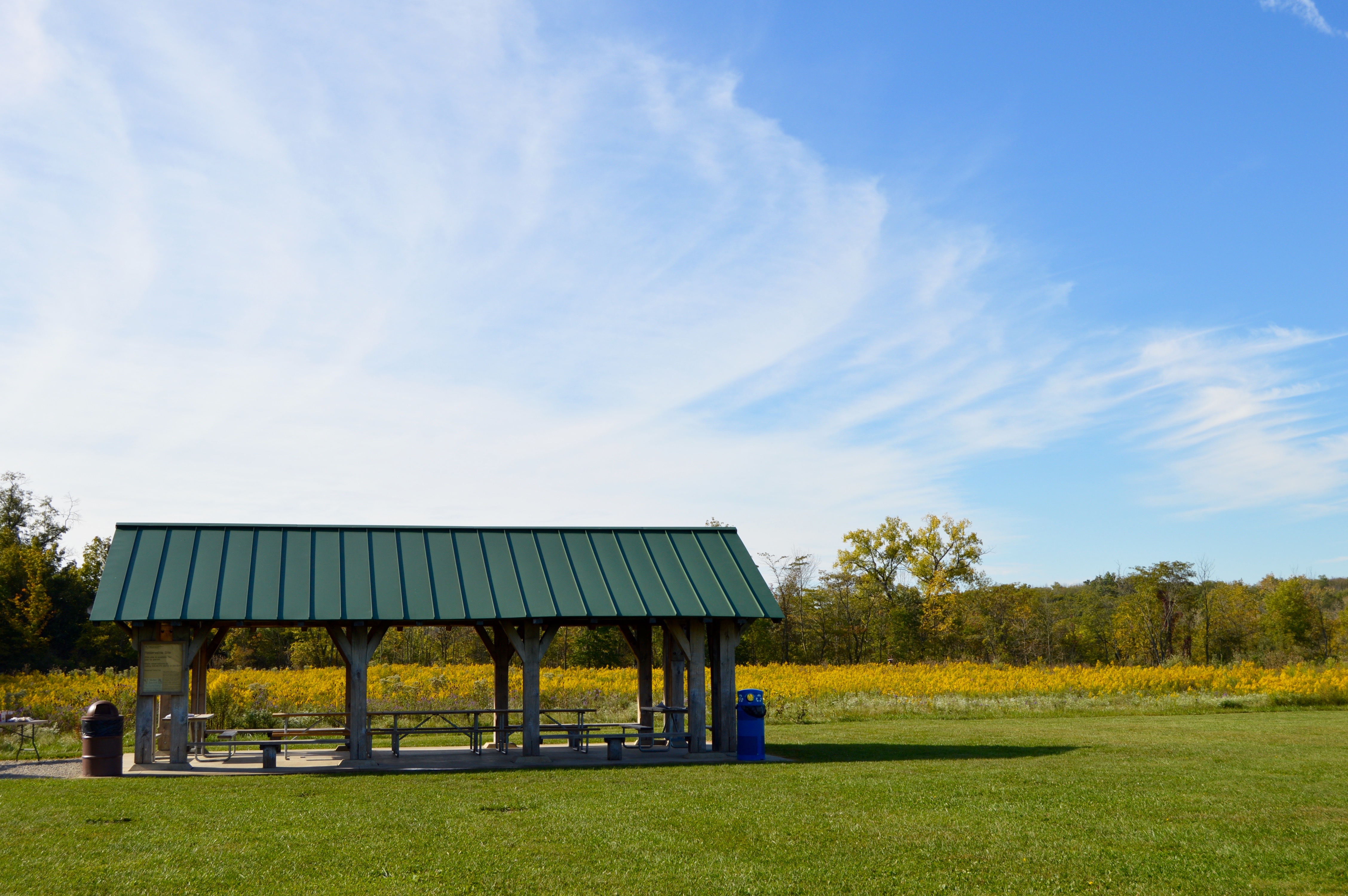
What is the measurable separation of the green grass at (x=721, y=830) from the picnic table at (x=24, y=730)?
415 centimetres

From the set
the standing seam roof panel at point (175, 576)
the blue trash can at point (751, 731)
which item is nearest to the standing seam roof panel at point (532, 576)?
the blue trash can at point (751, 731)

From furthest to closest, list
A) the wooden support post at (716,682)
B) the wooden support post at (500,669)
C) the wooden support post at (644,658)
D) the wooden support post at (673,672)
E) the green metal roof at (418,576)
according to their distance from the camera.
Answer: the wooden support post at (644,658), the wooden support post at (673,672), the wooden support post at (500,669), the wooden support post at (716,682), the green metal roof at (418,576)

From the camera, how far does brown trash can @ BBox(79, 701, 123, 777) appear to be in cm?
1411

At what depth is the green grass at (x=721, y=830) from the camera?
306 inches

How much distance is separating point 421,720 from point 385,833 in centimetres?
1197

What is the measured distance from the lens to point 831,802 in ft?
37.2

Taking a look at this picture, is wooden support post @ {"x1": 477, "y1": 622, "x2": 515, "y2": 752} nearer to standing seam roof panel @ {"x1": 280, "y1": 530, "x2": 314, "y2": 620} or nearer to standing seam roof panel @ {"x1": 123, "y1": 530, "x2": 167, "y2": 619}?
standing seam roof panel @ {"x1": 280, "y1": 530, "x2": 314, "y2": 620}

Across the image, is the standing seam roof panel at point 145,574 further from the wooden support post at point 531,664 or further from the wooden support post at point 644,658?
the wooden support post at point 644,658

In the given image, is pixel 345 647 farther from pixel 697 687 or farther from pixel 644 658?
pixel 644 658

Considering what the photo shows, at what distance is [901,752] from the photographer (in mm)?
16875

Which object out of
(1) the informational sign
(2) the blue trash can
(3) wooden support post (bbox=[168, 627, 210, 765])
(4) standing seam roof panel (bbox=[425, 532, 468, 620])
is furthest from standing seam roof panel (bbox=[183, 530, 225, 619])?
(2) the blue trash can

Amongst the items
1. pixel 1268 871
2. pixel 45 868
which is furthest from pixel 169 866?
pixel 1268 871

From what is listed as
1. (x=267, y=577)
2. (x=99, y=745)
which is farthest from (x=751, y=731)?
(x=99, y=745)

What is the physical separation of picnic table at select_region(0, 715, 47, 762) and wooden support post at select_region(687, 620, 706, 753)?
1034 cm
